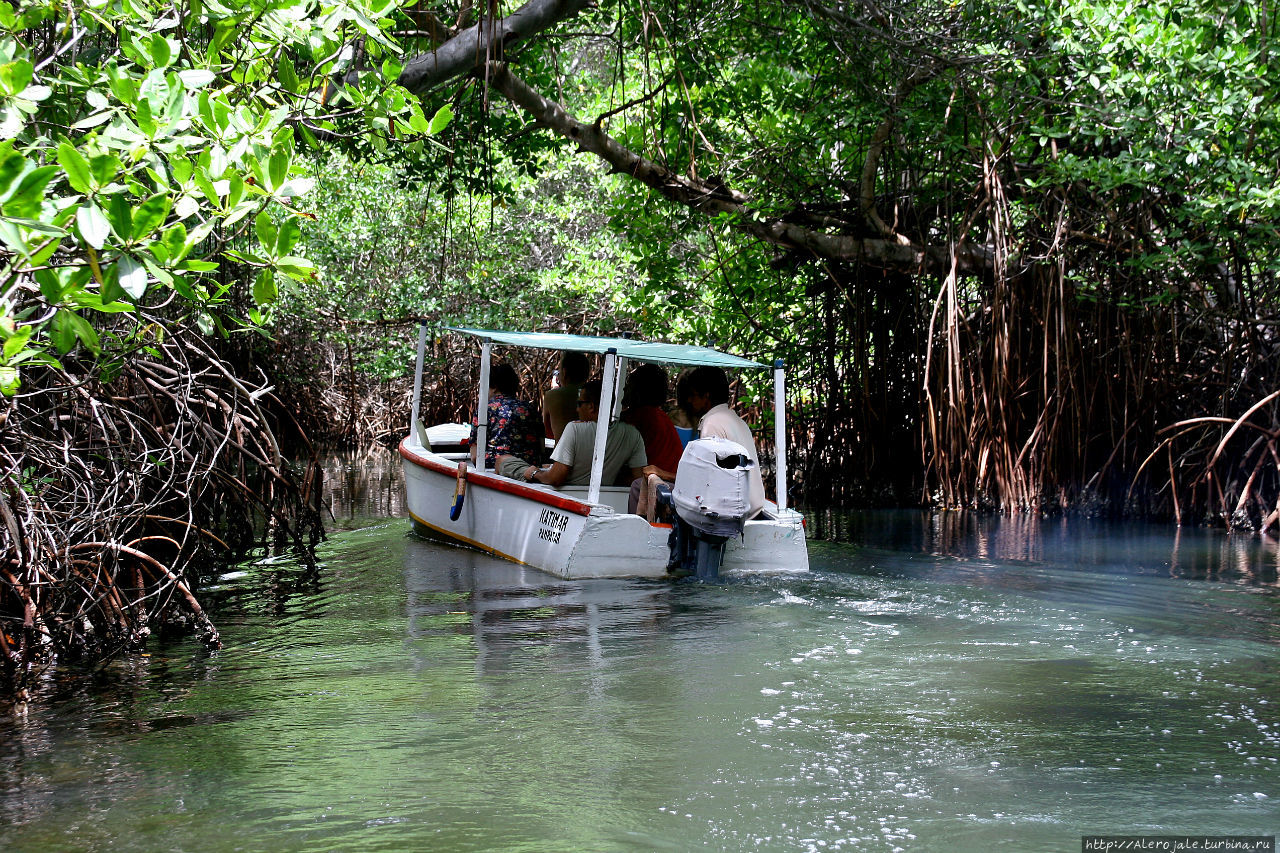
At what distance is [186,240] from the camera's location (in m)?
3.22

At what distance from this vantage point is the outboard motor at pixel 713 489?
6.48 m

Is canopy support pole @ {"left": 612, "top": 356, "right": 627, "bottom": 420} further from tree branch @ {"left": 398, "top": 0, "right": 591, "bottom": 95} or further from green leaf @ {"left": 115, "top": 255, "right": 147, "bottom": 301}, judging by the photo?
green leaf @ {"left": 115, "top": 255, "right": 147, "bottom": 301}

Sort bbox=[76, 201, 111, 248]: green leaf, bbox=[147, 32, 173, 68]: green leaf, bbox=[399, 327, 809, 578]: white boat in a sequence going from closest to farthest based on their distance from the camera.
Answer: bbox=[76, 201, 111, 248]: green leaf
bbox=[147, 32, 173, 68]: green leaf
bbox=[399, 327, 809, 578]: white boat

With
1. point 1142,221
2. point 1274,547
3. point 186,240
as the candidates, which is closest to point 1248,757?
point 186,240

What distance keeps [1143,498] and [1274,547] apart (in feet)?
6.48

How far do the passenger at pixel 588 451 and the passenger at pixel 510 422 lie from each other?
64 centimetres

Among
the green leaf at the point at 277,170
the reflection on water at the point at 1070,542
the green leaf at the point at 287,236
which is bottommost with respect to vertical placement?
the reflection on water at the point at 1070,542

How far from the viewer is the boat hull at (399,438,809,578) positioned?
22.9ft

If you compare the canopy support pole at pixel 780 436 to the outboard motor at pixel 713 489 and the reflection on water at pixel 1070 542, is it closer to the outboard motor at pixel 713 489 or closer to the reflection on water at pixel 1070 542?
the outboard motor at pixel 713 489

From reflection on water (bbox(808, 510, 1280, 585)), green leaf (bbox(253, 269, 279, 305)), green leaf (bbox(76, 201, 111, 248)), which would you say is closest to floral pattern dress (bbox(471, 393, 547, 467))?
reflection on water (bbox(808, 510, 1280, 585))

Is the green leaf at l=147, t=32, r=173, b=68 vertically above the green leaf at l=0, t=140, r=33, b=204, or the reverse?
the green leaf at l=147, t=32, r=173, b=68

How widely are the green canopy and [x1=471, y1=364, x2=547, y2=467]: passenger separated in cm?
68

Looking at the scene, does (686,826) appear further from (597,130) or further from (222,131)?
(597,130)

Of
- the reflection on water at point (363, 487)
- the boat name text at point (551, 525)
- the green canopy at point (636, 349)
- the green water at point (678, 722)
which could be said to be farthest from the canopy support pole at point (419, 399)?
the green water at point (678, 722)
